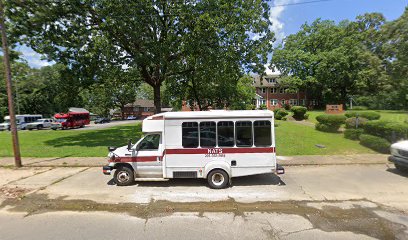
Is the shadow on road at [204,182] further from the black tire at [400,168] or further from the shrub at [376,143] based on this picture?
the shrub at [376,143]

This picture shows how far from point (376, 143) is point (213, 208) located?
11326mm

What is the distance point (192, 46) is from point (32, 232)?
1329cm

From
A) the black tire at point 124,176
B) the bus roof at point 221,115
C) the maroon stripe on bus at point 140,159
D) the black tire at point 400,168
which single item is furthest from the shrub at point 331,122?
the black tire at point 124,176

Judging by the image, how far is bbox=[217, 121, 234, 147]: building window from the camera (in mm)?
8148

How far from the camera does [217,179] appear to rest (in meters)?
8.21

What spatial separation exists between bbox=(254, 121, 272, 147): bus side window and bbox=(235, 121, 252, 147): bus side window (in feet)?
0.63

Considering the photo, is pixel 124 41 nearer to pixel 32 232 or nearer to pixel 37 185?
pixel 37 185

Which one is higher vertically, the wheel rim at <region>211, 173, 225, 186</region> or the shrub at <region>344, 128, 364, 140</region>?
the shrub at <region>344, 128, 364, 140</region>

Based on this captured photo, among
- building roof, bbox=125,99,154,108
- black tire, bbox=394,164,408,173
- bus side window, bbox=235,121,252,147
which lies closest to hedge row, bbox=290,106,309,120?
black tire, bbox=394,164,408,173

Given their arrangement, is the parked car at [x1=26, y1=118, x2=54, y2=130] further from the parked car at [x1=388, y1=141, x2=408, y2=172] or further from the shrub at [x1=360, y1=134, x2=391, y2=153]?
the parked car at [x1=388, y1=141, x2=408, y2=172]

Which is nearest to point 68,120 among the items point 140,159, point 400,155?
point 140,159

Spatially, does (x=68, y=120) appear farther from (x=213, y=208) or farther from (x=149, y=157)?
(x=213, y=208)

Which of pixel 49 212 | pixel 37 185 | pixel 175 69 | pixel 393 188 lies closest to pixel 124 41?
pixel 175 69

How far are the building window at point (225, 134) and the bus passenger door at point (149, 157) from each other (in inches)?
77.1
